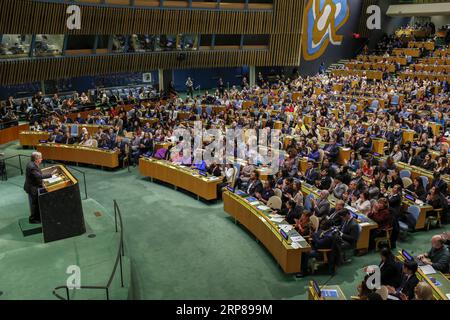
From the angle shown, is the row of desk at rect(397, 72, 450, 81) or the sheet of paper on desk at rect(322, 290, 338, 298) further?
the row of desk at rect(397, 72, 450, 81)

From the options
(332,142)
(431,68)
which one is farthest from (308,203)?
(431,68)

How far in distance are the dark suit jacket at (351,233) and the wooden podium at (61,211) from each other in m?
5.07

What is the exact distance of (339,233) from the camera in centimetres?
790

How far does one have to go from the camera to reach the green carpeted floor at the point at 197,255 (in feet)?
24.0

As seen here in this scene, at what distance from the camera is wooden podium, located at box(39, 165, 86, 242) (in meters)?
7.77

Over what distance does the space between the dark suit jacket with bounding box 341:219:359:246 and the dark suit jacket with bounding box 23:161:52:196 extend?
5.92 meters

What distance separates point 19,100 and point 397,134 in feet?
59.3

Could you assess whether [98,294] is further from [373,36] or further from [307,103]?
[373,36]

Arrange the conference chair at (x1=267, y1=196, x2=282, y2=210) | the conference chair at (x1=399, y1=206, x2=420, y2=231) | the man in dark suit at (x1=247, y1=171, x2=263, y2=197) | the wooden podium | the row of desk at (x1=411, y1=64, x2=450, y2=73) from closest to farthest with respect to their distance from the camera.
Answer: the wooden podium
the conference chair at (x1=399, y1=206, x2=420, y2=231)
the conference chair at (x1=267, y1=196, x2=282, y2=210)
the man in dark suit at (x1=247, y1=171, x2=263, y2=197)
the row of desk at (x1=411, y1=64, x2=450, y2=73)

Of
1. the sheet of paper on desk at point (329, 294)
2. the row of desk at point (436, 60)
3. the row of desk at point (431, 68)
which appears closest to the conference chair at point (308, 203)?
the sheet of paper on desk at point (329, 294)

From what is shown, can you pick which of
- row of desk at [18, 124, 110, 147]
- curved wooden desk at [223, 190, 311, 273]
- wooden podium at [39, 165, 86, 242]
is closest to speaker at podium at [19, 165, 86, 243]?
wooden podium at [39, 165, 86, 242]

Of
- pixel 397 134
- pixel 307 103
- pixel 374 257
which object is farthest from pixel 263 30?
pixel 374 257

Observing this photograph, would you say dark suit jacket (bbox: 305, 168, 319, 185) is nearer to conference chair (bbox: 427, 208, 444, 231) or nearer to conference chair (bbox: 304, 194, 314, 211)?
conference chair (bbox: 304, 194, 314, 211)

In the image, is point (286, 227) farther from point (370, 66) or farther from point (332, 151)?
point (370, 66)
